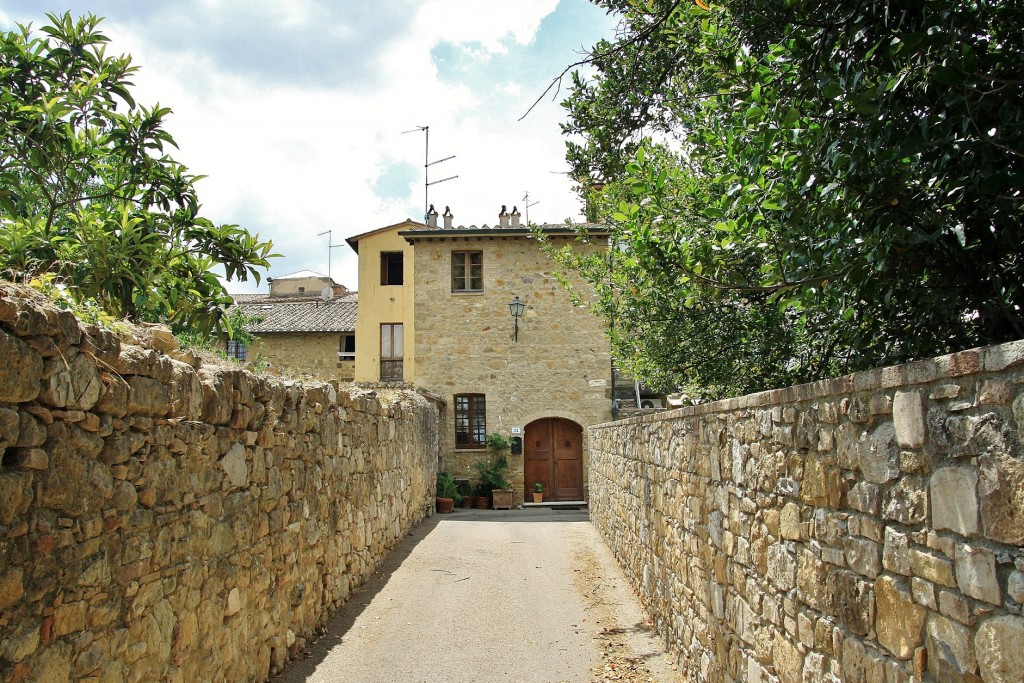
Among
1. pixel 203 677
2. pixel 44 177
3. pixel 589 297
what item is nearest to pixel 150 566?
pixel 203 677

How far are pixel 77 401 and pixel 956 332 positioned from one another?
3.72 metres

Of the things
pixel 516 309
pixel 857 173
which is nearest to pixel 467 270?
pixel 516 309

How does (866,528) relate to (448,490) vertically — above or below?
above

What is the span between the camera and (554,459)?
20234 mm

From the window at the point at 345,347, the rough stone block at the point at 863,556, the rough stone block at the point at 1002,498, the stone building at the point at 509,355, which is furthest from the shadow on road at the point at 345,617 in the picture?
the window at the point at 345,347

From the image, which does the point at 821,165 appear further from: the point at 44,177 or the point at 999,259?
the point at 44,177

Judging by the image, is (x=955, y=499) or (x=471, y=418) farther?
(x=471, y=418)

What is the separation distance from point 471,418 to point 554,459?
2391 mm

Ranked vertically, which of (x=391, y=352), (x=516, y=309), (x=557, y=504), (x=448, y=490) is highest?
(x=516, y=309)

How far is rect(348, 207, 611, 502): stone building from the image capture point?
786 inches

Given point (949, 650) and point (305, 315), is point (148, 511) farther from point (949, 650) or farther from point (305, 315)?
point (305, 315)

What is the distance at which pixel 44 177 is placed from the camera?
6.49m

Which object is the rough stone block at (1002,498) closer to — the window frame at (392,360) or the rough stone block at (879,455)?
the rough stone block at (879,455)

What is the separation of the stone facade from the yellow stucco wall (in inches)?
78.1
